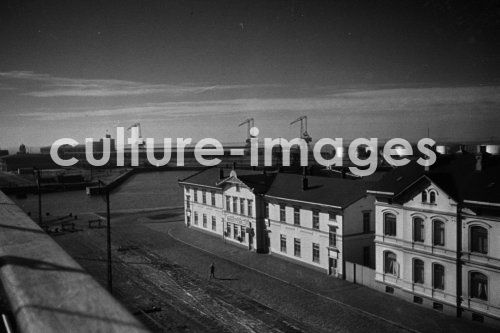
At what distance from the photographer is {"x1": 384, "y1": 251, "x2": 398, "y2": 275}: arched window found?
29.1 m

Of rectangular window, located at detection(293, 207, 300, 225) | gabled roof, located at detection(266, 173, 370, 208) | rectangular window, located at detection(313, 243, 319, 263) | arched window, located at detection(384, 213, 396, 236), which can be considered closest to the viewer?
arched window, located at detection(384, 213, 396, 236)

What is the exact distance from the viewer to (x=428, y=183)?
26.7 meters

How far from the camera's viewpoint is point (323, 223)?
34781 millimetres

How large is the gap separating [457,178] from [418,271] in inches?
250

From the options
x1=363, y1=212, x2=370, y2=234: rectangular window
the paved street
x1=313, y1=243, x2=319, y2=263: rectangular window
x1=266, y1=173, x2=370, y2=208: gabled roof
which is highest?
x1=266, y1=173, x2=370, y2=208: gabled roof

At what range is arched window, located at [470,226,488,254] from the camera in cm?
2408

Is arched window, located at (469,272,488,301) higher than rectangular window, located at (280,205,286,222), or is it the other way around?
Result: rectangular window, located at (280,205,286,222)

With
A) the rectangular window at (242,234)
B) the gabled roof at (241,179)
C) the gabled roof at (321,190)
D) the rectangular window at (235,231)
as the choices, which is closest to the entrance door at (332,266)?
the gabled roof at (321,190)

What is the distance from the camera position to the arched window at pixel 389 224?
2942 centimetres

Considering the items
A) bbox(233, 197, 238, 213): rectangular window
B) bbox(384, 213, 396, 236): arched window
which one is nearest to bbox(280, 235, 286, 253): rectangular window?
bbox(233, 197, 238, 213): rectangular window

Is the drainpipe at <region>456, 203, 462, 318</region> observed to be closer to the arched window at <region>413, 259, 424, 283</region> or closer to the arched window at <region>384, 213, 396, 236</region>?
the arched window at <region>413, 259, 424, 283</region>

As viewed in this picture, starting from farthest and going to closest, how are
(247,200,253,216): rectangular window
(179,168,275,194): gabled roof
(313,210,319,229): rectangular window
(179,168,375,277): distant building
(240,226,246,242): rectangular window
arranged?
(240,226,246,242): rectangular window
(179,168,275,194): gabled roof
(247,200,253,216): rectangular window
(313,210,319,229): rectangular window
(179,168,375,277): distant building

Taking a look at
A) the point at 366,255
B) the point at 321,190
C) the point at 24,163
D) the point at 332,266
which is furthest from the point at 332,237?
the point at 24,163

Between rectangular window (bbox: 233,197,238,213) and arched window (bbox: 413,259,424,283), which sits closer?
arched window (bbox: 413,259,424,283)
